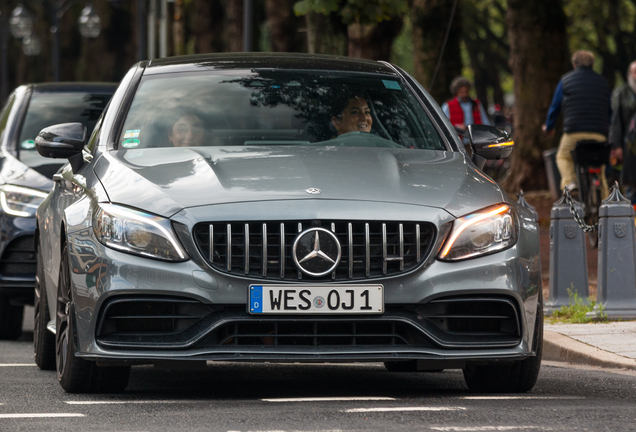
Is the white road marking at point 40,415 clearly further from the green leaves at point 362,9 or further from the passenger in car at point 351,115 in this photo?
the green leaves at point 362,9

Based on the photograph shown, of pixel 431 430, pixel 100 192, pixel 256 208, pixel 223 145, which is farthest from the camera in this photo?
pixel 223 145

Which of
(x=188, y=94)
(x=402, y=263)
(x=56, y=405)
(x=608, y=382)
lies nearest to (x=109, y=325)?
(x=56, y=405)

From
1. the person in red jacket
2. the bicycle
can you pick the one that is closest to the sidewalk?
the bicycle

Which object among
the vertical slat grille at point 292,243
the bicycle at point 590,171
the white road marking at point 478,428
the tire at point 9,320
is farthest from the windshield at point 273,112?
the bicycle at point 590,171

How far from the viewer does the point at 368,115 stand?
6.70m

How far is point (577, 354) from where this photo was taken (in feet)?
25.0

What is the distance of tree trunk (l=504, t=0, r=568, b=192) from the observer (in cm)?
2073

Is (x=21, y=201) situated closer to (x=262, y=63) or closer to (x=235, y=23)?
(x=262, y=63)

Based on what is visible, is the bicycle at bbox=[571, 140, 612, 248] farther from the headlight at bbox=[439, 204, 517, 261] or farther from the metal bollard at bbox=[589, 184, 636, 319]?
the headlight at bbox=[439, 204, 517, 261]

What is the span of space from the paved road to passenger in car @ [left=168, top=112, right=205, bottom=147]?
1182 mm

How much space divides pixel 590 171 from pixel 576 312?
5704mm

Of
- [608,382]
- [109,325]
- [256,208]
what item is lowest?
[608,382]

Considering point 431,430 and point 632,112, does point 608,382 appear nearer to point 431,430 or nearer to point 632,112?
point 431,430

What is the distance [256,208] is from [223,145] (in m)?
1.10
